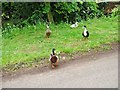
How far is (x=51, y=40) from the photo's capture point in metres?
10.1

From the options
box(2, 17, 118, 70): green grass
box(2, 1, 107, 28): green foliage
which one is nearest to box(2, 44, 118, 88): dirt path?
box(2, 17, 118, 70): green grass

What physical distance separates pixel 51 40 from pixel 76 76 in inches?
120

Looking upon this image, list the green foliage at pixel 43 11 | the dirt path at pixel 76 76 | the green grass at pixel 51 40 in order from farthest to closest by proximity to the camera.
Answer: the green foliage at pixel 43 11 → the green grass at pixel 51 40 → the dirt path at pixel 76 76

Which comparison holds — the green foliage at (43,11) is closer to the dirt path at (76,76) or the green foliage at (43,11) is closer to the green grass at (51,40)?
the green grass at (51,40)

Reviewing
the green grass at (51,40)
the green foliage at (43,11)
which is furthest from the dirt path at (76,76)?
the green foliage at (43,11)

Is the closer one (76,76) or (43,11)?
(76,76)

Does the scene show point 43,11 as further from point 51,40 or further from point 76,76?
point 76,76

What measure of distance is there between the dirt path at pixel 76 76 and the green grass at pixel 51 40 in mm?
710

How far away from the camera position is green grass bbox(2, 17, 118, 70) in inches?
344

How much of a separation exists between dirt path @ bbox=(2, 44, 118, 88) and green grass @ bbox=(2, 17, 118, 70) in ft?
2.33

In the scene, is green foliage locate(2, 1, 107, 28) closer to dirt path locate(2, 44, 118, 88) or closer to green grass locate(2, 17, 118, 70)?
green grass locate(2, 17, 118, 70)

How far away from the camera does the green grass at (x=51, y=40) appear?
8.75m

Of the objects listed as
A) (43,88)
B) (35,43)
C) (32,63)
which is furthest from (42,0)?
(43,88)

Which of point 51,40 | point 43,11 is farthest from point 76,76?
point 43,11
